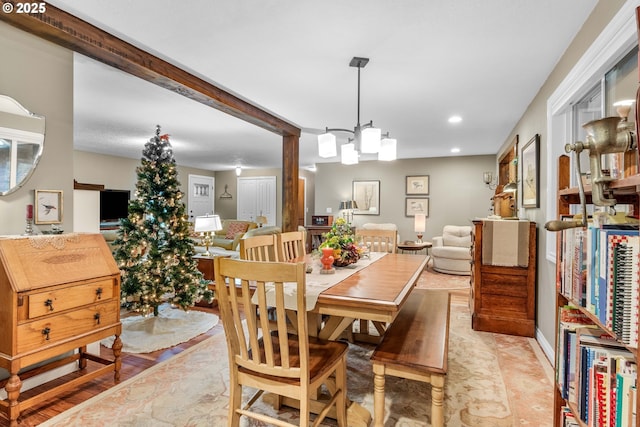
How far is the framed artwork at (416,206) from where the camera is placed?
752cm

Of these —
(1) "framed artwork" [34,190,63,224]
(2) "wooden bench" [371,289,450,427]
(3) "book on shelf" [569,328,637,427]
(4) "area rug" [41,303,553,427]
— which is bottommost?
(4) "area rug" [41,303,553,427]

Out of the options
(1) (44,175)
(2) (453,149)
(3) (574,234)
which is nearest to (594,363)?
(3) (574,234)

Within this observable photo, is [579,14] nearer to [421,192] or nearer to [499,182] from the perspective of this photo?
[499,182]

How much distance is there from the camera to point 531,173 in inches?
137

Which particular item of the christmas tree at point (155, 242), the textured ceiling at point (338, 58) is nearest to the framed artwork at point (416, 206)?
the textured ceiling at point (338, 58)

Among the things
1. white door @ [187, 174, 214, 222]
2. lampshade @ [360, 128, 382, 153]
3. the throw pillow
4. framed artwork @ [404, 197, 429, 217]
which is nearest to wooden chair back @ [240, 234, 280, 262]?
lampshade @ [360, 128, 382, 153]

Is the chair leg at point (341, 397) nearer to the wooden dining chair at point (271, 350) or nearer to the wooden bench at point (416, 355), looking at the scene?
the wooden dining chair at point (271, 350)

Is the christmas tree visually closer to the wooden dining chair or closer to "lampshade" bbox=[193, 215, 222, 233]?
"lampshade" bbox=[193, 215, 222, 233]

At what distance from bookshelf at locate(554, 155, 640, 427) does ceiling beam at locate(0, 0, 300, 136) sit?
2.75 metres

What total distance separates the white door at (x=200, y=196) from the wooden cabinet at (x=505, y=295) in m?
8.00

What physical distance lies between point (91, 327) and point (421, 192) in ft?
22.0

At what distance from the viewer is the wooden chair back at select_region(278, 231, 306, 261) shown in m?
2.92

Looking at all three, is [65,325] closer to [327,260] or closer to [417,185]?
[327,260]

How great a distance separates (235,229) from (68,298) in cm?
542
